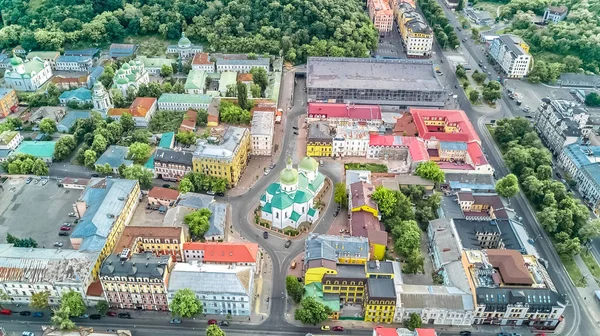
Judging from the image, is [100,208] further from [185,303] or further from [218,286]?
[218,286]

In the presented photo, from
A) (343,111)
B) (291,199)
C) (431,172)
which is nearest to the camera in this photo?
(291,199)

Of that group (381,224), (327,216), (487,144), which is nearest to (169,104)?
(327,216)

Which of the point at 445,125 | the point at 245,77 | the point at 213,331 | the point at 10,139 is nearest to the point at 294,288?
the point at 213,331

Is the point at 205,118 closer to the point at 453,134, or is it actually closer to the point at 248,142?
the point at 248,142

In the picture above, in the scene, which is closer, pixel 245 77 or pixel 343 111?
pixel 343 111

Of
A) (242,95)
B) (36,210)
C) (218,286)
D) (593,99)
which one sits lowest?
(36,210)
